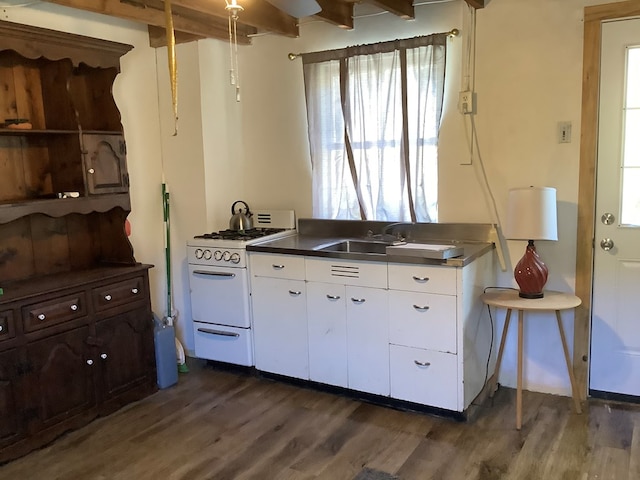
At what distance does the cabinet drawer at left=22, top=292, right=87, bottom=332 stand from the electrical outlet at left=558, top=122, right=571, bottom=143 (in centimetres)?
278

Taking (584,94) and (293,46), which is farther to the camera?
(293,46)

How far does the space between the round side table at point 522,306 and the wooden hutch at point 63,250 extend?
2.08 metres

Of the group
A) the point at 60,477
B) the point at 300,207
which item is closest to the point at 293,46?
the point at 300,207

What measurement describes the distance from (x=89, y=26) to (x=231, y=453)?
8.84ft

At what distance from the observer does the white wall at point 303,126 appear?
3199 millimetres

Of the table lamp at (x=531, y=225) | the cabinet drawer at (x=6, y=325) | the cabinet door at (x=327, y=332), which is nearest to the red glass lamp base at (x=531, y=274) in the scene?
the table lamp at (x=531, y=225)

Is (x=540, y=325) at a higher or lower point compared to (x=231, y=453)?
higher

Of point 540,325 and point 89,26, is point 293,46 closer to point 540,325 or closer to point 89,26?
point 89,26

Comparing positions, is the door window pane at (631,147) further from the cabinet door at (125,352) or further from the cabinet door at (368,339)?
the cabinet door at (125,352)

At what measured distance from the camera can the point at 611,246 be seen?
10.3 ft

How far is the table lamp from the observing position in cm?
295

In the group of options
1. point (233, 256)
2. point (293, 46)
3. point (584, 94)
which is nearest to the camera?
point (584, 94)

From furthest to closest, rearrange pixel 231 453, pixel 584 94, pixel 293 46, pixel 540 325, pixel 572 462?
1. pixel 293 46
2. pixel 540 325
3. pixel 584 94
4. pixel 231 453
5. pixel 572 462

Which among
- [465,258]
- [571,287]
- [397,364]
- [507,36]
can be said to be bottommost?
[397,364]
